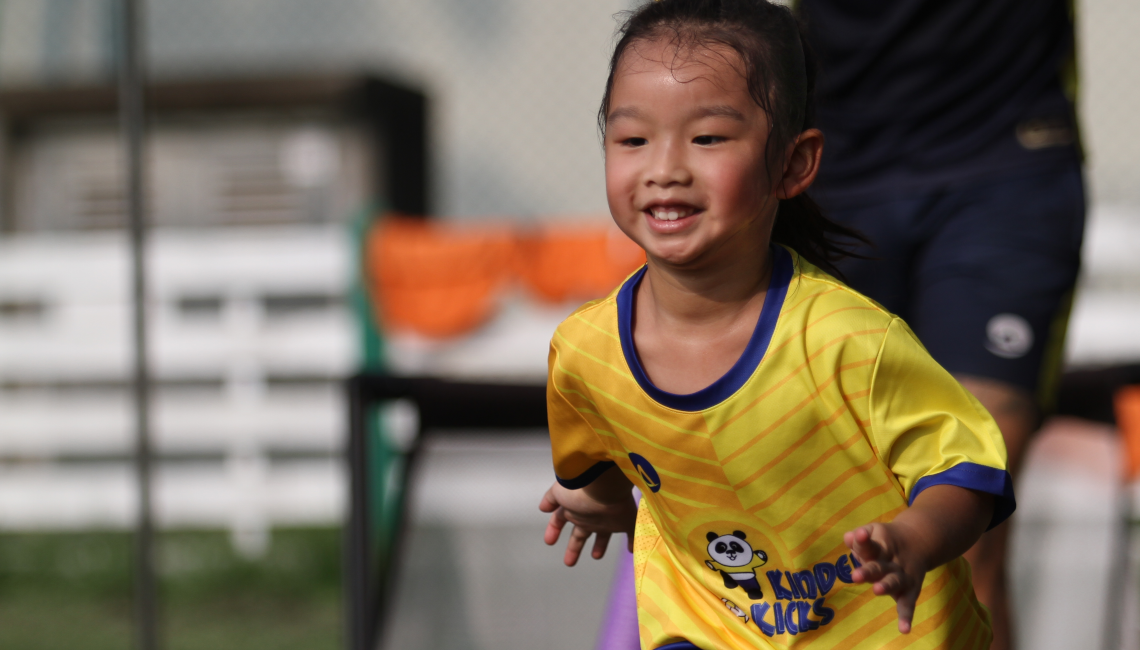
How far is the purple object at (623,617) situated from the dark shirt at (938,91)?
2.57 ft

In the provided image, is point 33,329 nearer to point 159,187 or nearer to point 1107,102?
point 159,187

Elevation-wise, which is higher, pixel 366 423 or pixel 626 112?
pixel 626 112

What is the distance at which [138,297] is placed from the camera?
2766 millimetres

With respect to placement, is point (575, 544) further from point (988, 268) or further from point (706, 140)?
point (988, 268)

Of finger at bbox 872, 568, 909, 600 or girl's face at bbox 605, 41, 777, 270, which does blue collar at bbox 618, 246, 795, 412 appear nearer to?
girl's face at bbox 605, 41, 777, 270

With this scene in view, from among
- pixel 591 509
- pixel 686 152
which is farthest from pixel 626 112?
pixel 591 509

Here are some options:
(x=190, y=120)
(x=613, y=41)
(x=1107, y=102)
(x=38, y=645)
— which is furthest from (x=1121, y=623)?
(x=190, y=120)

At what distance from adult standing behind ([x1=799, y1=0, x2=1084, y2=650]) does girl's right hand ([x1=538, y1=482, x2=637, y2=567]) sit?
627mm

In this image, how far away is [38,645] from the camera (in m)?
3.92

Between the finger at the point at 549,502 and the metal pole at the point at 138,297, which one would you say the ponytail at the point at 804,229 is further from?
the metal pole at the point at 138,297

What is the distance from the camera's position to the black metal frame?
263 centimetres

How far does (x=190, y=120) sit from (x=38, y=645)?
4.44 meters

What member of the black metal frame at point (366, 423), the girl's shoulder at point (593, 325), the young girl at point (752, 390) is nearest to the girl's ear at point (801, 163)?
the young girl at point (752, 390)

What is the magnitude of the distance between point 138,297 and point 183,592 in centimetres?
240
